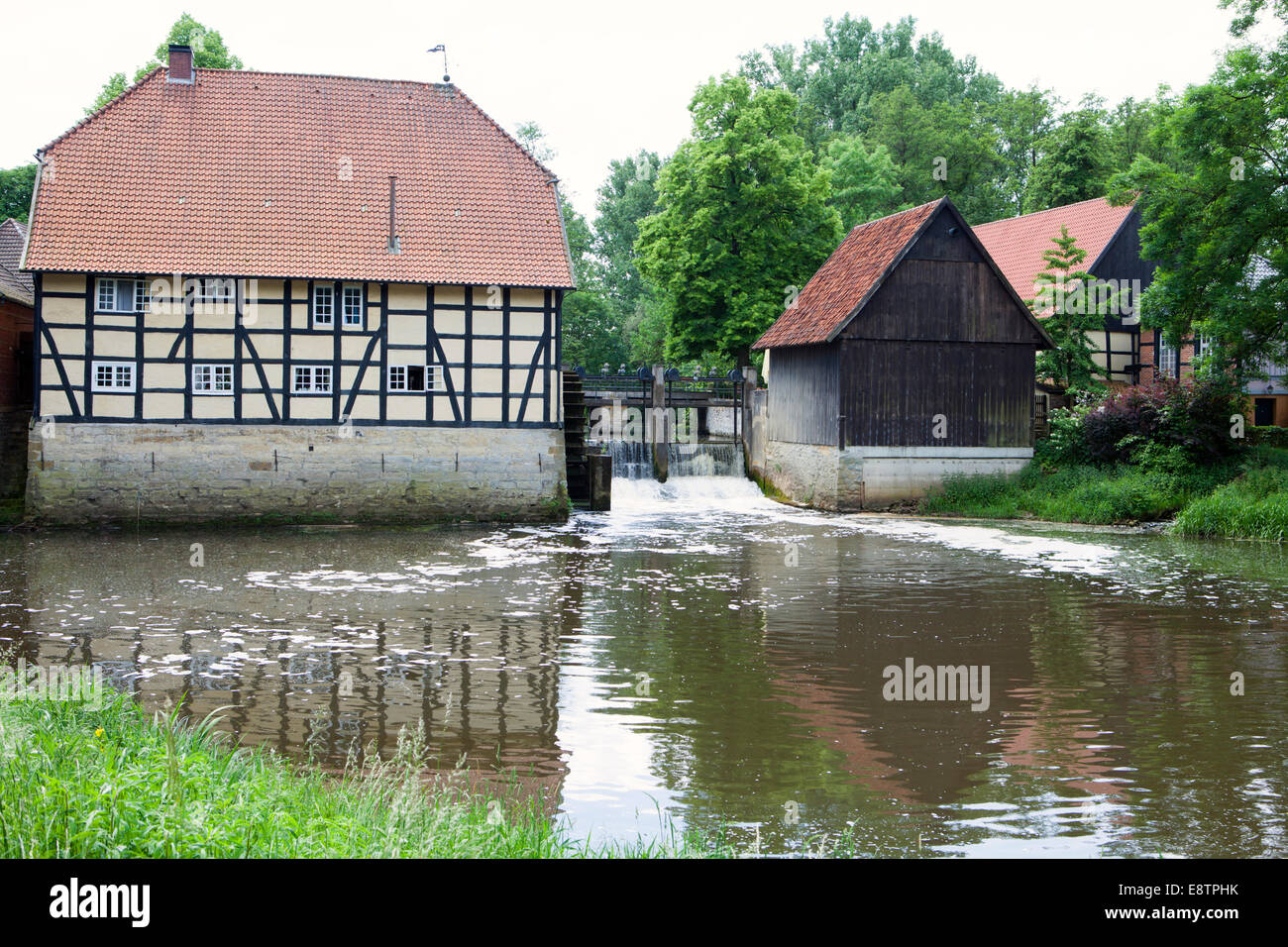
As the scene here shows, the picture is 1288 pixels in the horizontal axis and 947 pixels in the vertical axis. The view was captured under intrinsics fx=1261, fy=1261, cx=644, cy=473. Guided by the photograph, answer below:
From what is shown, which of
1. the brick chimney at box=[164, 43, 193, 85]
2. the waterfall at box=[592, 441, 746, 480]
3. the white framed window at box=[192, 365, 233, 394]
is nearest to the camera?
the white framed window at box=[192, 365, 233, 394]

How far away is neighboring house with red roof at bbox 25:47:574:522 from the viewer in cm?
2220

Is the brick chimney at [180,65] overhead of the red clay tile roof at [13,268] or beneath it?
overhead

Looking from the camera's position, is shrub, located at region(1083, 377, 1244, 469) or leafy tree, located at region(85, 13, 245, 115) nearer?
shrub, located at region(1083, 377, 1244, 469)

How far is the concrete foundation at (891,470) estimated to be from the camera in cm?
2530

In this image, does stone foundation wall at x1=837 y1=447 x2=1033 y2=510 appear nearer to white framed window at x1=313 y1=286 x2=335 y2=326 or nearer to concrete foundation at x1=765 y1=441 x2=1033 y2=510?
concrete foundation at x1=765 y1=441 x2=1033 y2=510

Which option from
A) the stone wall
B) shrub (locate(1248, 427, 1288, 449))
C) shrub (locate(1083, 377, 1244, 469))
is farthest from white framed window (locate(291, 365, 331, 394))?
shrub (locate(1248, 427, 1288, 449))

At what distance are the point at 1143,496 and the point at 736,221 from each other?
46.2 ft

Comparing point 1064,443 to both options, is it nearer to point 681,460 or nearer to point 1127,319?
point 681,460

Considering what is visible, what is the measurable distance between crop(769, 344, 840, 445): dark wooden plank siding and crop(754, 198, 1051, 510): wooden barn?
6 cm

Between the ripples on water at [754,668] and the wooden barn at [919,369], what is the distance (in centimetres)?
562

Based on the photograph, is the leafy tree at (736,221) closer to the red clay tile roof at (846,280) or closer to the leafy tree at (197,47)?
the red clay tile roof at (846,280)

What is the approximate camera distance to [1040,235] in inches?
1431

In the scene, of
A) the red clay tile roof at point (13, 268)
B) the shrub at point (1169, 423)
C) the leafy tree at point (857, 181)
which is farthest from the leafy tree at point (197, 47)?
the shrub at point (1169, 423)
